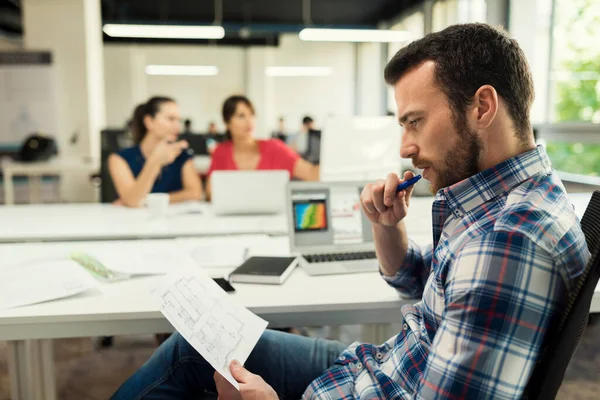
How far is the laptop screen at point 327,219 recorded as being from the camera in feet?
5.59

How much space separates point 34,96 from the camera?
673cm

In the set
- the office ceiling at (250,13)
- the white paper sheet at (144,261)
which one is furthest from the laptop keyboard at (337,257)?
the office ceiling at (250,13)

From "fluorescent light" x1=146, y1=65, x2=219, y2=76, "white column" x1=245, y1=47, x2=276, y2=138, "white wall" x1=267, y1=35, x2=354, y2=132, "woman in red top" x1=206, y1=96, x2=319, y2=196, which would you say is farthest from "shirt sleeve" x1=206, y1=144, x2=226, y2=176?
"white wall" x1=267, y1=35, x2=354, y2=132

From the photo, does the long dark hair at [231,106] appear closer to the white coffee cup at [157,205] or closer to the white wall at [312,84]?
the white coffee cup at [157,205]

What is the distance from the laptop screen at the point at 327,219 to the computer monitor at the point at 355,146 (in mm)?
389

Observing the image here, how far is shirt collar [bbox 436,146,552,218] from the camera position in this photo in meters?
0.90

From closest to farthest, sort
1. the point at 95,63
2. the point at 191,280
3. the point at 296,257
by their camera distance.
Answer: the point at 191,280 < the point at 296,257 < the point at 95,63

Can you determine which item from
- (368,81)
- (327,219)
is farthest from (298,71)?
(327,219)

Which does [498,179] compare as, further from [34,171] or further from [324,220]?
[34,171]

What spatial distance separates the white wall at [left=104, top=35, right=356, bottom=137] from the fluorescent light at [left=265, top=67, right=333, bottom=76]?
0.68 feet

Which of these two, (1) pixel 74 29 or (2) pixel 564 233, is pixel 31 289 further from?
(1) pixel 74 29

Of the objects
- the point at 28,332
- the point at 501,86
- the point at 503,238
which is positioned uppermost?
the point at 501,86

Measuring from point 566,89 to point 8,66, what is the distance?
6575 millimetres

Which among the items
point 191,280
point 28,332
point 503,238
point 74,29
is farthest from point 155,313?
point 74,29
